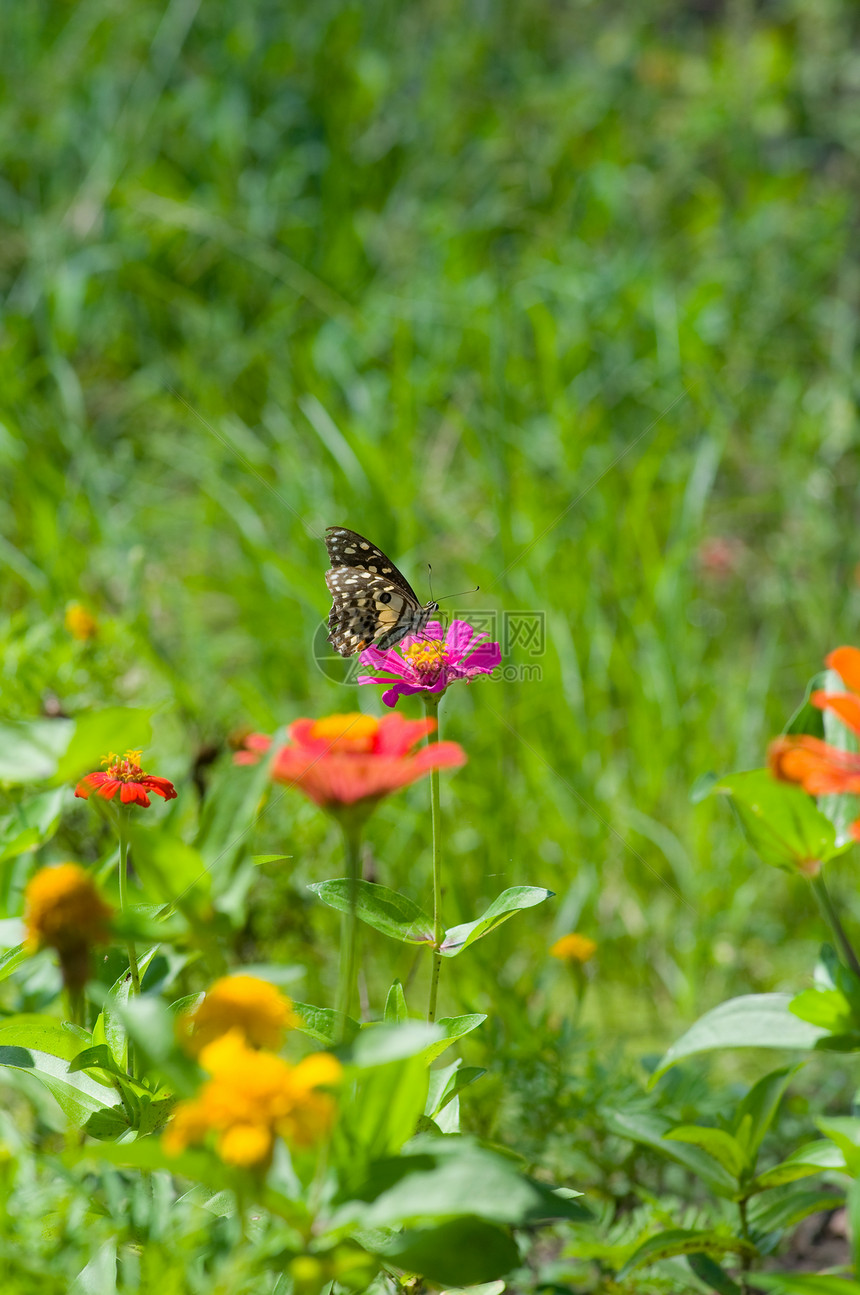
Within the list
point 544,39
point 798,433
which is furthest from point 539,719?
point 544,39

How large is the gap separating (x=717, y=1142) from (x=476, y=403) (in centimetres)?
103

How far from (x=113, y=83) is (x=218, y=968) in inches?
89.5

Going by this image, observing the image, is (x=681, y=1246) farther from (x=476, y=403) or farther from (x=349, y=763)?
(x=476, y=403)

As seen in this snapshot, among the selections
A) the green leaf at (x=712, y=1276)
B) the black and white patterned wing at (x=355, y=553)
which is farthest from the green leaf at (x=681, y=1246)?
the black and white patterned wing at (x=355, y=553)

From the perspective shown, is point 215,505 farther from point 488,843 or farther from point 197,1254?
point 197,1254

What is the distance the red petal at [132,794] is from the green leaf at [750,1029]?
258 millimetres

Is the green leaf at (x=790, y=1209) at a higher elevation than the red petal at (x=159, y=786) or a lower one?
lower

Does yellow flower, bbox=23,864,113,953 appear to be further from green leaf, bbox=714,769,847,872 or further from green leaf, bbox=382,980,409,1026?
green leaf, bbox=714,769,847,872

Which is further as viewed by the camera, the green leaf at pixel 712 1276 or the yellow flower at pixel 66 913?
the green leaf at pixel 712 1276

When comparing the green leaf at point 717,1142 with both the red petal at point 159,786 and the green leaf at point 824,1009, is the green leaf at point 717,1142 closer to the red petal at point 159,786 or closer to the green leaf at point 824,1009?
the green leaf at point 824,1009

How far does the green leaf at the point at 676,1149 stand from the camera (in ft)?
1.69

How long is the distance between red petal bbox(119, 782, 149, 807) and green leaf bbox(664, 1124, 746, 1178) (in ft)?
0.94

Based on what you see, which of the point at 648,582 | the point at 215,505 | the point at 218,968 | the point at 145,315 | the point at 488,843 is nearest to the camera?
the point at 218,968

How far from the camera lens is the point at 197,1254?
1.25 ft
